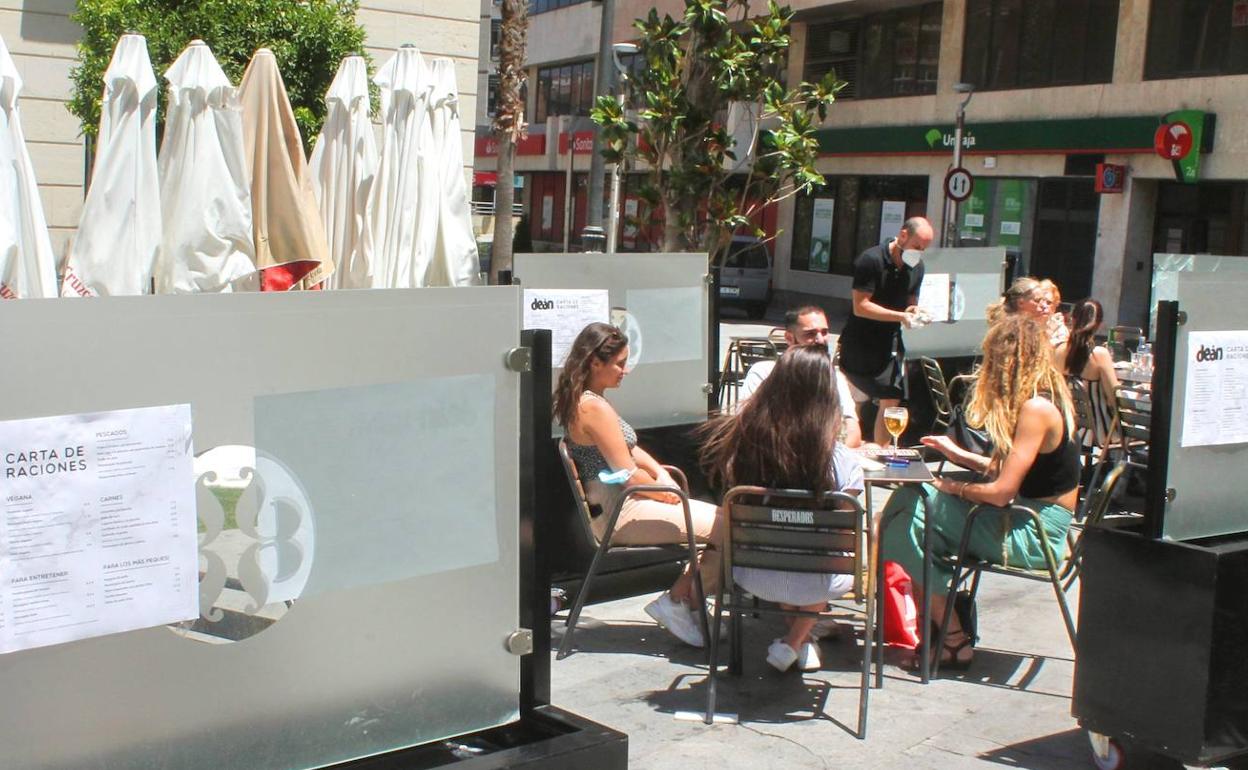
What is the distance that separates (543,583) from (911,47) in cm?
2907

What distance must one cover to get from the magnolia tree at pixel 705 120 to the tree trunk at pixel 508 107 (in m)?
9.71

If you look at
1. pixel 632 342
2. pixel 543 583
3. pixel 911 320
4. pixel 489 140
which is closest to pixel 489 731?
pixel 543 583

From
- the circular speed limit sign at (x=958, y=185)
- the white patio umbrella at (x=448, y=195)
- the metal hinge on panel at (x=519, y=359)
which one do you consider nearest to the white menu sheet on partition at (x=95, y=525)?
the metal hinge on panel at (x=519, y=359)

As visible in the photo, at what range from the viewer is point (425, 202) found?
24.8ft

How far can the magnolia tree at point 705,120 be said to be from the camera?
1036 centimetres

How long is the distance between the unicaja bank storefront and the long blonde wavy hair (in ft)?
61.7

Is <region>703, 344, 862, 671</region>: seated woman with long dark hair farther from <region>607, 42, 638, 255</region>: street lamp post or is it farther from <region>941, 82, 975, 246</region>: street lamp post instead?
<region>941, 82, 975, 246</region>: street lamp post

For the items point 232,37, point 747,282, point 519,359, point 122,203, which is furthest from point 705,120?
point 747,282

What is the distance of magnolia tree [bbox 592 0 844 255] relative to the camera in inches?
408

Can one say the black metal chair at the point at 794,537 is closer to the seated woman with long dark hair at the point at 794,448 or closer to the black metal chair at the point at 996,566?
the seated woman with long dark hair at the point at 794,448

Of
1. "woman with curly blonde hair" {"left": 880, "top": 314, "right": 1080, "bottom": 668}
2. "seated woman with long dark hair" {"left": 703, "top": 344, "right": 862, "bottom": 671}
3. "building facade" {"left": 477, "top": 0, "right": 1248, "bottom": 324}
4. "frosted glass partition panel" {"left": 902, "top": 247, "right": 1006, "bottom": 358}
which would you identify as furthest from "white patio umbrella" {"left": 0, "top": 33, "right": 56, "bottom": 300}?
"building facade" {"left": 477, "top": 0, "right": 1248, "bottom": 324}

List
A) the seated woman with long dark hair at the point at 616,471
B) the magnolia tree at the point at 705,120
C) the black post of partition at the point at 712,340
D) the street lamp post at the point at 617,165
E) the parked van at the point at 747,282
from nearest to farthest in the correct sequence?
1. the seated woman with long dark hair at the point at 616,471
2. the black post of partition at the point at 712,340
3. the magnolia tree at the point at 705,120
4. the street lamp post at the point at 617,165
5. the parked van at the point at 747,282

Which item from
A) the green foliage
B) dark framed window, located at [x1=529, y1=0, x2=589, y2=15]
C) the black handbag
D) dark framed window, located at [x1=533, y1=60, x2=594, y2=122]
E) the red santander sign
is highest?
dark framed window, located at [x1=529, y1=0, x2=589, y2=15]

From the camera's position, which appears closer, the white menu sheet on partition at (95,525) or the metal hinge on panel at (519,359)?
the white menu sheet on partition at (95,525)
